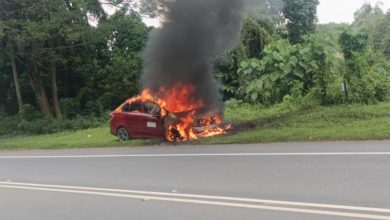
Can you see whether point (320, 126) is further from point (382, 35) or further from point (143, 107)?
point (382, 35)

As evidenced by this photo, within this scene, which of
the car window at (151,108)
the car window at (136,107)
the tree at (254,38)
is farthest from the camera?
the tree at (254,38)

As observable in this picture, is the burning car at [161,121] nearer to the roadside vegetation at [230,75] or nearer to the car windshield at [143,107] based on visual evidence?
the car windshield at [143,107]

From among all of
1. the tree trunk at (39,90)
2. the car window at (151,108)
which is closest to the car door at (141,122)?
the car window at (151,108)

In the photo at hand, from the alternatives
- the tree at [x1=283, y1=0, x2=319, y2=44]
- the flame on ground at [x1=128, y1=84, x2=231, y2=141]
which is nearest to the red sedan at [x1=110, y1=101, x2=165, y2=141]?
the flame on ground at [x1=128, y1=84, x2=231, y2=141]

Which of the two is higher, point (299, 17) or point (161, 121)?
point (299, 17)

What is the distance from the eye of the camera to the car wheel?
1776cm

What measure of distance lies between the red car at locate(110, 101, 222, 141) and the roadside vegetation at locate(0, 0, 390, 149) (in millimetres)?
461

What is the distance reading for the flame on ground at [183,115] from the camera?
52.9 ft

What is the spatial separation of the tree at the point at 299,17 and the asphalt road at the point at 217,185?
18.4 metres

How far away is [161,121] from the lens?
1641 cm

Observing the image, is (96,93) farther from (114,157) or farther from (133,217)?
(133,217)

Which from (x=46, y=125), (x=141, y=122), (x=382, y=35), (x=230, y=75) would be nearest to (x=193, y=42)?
(x=141, y=122)

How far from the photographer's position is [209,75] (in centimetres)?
1738

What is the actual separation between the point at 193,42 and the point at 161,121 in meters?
2.76
